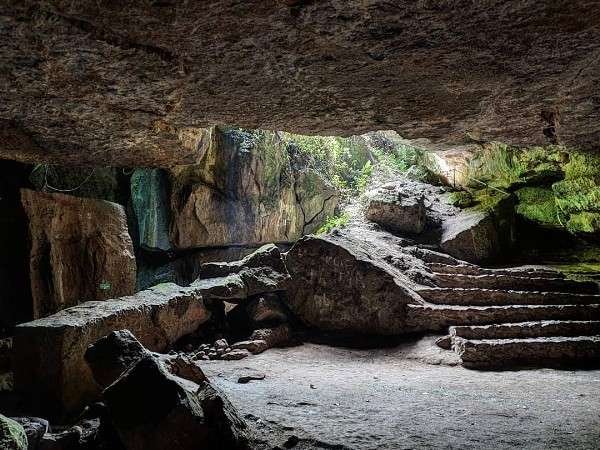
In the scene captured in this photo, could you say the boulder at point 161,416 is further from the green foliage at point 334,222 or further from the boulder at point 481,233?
the green foliage at point 334,222

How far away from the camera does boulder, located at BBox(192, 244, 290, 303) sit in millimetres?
7355

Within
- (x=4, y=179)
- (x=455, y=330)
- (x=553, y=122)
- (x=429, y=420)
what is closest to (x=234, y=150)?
(x=4, y=179)

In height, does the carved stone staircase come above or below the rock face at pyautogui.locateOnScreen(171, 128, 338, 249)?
below

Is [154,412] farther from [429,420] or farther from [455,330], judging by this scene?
[455,330]

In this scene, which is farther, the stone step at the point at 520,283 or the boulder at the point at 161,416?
the stone step at the point at 520,283

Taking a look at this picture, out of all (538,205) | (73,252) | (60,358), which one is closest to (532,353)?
(60,358)

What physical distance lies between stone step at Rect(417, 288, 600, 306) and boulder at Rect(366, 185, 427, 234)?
4.05m

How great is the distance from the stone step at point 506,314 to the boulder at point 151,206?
26.0 ft

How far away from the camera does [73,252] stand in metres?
6.33

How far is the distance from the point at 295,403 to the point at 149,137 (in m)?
3.30

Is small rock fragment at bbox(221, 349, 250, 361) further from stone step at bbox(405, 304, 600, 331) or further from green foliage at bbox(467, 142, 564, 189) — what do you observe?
green foliage at bbox(467, 142, 564, 189)

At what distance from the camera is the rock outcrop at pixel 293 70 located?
232 centimetres

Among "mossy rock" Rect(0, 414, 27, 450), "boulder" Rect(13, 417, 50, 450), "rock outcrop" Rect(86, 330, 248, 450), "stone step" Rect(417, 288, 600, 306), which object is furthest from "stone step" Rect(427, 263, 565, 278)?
"mossy rock" Rect(0, 414, 27, 450)

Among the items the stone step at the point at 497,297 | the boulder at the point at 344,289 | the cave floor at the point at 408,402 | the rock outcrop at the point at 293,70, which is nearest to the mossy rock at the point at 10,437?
the cave floor at the point at 408,402
